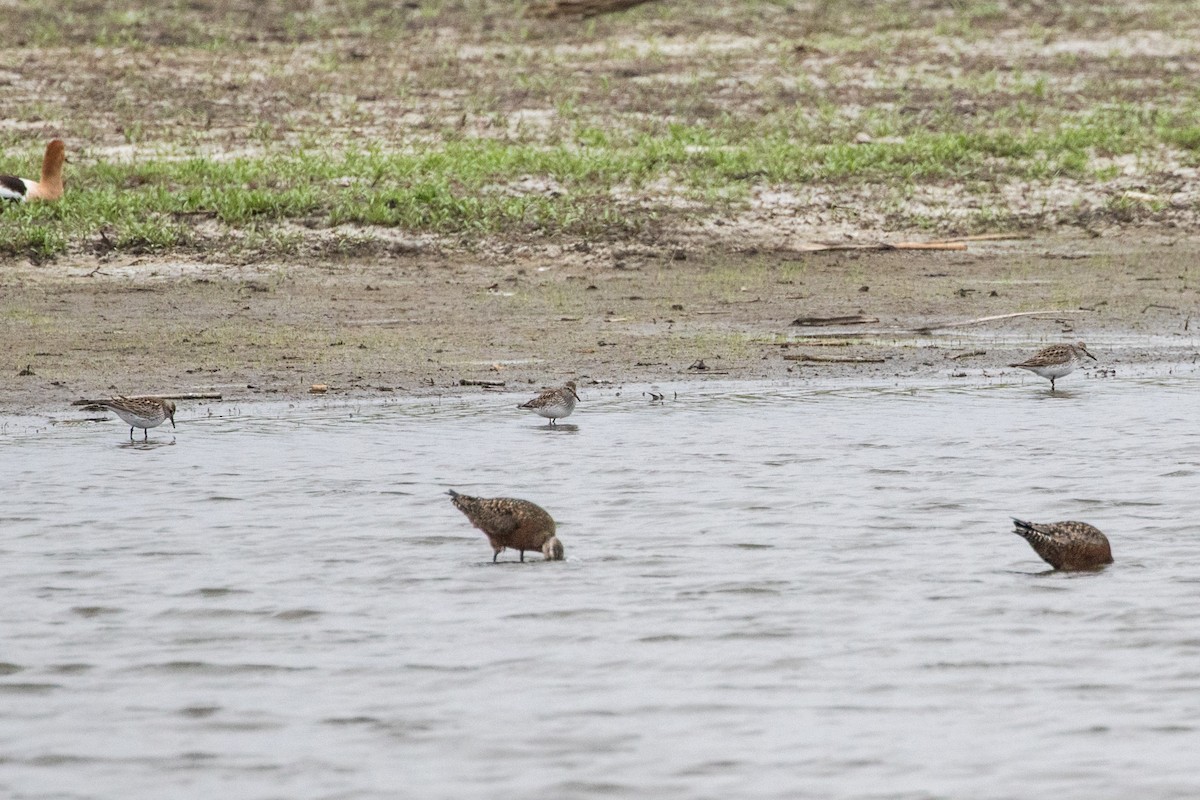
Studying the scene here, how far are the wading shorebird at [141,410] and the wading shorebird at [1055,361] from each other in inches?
199

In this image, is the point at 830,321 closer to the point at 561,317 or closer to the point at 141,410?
the point at 561,317

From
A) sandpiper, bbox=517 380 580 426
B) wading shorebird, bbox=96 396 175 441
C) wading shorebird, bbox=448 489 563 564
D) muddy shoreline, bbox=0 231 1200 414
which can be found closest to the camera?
wading shorebird, bbox=448 489 563 564

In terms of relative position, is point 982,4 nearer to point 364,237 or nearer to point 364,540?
point 364,237

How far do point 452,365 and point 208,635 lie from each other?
5219 mm

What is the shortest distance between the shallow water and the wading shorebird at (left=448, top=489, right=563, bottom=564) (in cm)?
14

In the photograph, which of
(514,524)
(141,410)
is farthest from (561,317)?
(514,524)

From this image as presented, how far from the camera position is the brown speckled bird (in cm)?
801

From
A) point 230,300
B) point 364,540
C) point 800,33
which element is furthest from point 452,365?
point 800,33

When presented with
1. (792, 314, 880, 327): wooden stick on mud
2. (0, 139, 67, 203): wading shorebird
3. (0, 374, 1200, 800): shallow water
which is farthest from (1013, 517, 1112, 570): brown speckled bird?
(0, 139, 67, 203): wading shorebird

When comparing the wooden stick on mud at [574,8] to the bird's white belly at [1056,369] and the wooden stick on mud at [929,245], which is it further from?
the bird's white belly at [1056,369]

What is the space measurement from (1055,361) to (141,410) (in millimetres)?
5391

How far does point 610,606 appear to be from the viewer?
299 inches

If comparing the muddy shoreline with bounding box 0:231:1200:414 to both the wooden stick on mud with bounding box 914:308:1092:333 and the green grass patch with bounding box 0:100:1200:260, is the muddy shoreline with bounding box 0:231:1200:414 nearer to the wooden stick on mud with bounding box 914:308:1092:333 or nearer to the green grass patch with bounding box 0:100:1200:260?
the wooden stick on mud with bounding box 914:308:1092:333

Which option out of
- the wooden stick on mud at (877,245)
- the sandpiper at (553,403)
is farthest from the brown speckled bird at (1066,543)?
the wooden stick on mud at (877,245)
